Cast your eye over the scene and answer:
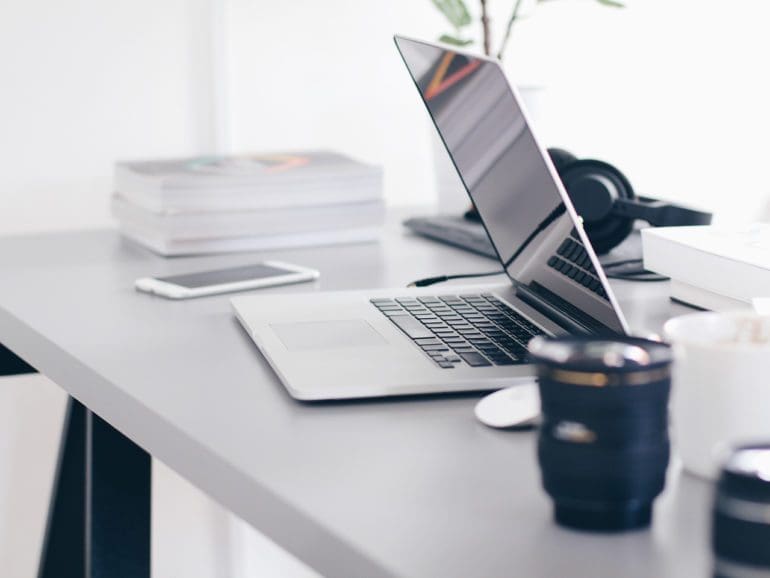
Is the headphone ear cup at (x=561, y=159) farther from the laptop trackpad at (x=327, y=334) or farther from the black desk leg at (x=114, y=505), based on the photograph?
the black desk leg at (x=114, y=505)

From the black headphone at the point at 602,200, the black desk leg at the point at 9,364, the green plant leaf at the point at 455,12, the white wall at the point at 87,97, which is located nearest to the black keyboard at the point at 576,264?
the black headphone at the point at 602,200

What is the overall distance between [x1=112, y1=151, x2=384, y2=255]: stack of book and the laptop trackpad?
455mm

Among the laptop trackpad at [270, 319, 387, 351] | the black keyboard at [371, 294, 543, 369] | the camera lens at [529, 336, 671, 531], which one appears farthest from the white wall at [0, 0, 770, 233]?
the camera lens at [529, 336, 671, 531]

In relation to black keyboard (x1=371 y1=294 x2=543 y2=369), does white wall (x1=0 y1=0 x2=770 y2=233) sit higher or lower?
higher

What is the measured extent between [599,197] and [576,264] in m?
0.45

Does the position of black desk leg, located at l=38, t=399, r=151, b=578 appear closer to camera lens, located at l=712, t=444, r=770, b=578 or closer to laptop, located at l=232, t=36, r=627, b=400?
laptop, located at l=232, t=36, r=627, b=400

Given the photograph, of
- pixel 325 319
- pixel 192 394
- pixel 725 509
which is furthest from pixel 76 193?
pixel 725 509

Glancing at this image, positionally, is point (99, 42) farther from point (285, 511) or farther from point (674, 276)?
point (285, 511)

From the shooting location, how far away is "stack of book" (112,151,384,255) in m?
1.38

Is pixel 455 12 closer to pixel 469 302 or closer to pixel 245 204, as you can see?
pixel 245 204

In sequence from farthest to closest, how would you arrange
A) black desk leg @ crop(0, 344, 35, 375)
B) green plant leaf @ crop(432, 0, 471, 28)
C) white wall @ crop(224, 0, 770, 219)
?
white wall @ crop(224, 0, 770, 219) < green plant leaf @ crop(432, 0, 471, 28) < black desk leg @ crop(0, 344, 35, 375)

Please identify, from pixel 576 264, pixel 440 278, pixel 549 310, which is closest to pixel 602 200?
pixel 440 278

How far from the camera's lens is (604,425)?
521 mm

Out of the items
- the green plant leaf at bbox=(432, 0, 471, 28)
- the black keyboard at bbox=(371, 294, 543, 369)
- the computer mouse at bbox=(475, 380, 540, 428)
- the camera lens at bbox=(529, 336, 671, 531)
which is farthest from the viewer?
the green plant leaf at bbox=(432, 0, 471, 28)
